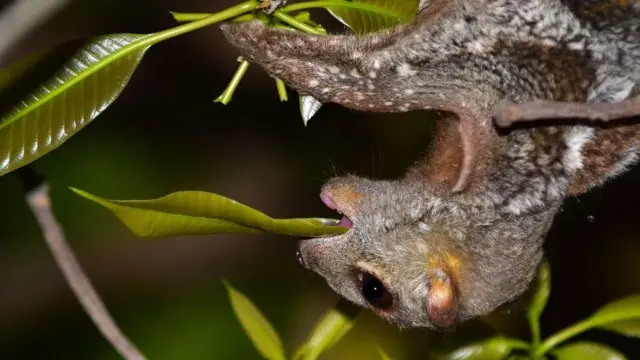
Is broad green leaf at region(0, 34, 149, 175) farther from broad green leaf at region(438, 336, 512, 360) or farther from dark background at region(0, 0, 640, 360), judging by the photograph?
dark background at region(0, 0, 640, 360)

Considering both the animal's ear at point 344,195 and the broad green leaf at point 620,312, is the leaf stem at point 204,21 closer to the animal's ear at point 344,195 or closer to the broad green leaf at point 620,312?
the animal's ear at point 344,195

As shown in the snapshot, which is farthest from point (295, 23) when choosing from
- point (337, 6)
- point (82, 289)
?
point (82, 289)

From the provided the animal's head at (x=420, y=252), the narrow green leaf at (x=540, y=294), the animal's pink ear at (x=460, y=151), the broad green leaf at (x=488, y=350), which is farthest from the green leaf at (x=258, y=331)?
the narrow green leaf at (x=540, y=294)

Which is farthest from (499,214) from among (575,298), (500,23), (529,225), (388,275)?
(575,298)

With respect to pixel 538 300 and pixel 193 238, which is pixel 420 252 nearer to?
pixel 538 300

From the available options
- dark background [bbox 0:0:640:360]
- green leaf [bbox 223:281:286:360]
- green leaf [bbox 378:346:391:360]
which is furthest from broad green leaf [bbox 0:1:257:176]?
dark background [bbox 0:0:640:360]

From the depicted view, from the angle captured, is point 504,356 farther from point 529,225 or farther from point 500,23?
point 500,23

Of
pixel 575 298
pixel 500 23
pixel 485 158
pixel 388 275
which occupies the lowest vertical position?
pixel 575 298
